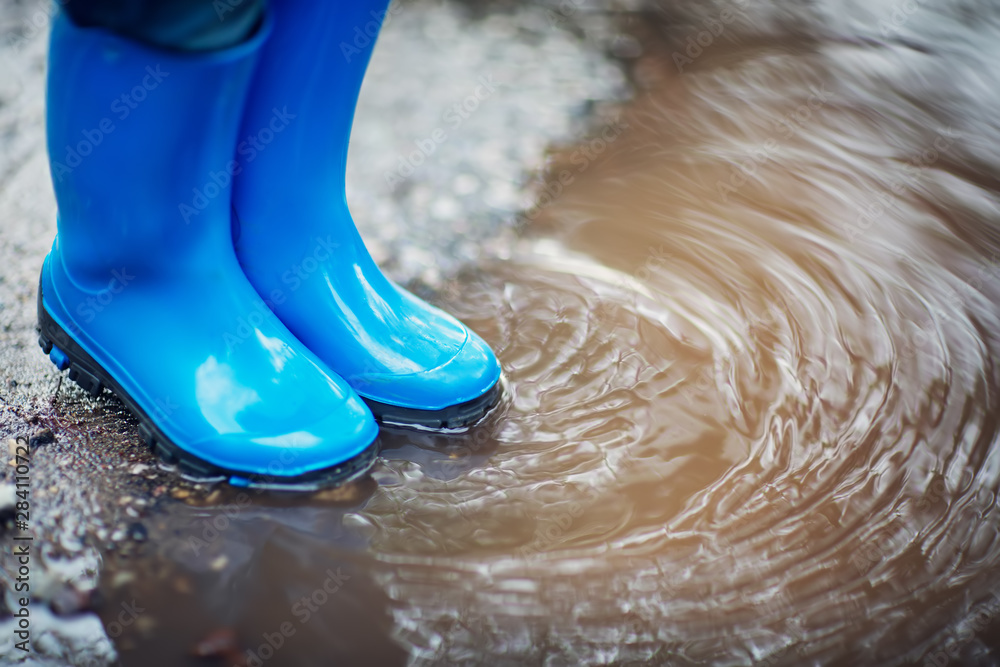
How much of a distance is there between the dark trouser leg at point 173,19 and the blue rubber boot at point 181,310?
0.16 ft

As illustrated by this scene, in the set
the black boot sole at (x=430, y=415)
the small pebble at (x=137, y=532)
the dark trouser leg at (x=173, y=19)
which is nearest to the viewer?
the dark trouser leg at (x=173, y=19)

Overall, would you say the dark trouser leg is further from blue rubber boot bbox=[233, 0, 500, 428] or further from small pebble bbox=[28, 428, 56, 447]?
small pebble bbox=[28, 428, 56, 447]

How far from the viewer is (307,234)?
0.97 metres

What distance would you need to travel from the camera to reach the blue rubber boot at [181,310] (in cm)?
84

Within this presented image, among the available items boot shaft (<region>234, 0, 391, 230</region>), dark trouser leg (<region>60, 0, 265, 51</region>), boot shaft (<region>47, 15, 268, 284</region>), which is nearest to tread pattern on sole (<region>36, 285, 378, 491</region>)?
boot shaft (<region>47, 15, 268, 284</region>)

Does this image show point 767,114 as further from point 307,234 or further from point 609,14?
point 307,234

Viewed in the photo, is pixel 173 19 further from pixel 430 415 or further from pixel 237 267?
pixel 430 415

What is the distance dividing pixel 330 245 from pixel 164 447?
281 mm

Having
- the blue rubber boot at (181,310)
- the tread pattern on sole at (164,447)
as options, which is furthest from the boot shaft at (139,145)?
the tread pattern on sole at (164,447)

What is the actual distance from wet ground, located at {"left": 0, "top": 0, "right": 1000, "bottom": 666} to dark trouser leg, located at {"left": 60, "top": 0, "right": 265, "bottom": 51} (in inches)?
17.4

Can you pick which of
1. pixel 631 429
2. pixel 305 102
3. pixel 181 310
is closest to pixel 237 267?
pixel 181 310

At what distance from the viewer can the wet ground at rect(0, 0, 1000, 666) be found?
811 millimetres

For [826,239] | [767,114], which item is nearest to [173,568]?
[826,239]

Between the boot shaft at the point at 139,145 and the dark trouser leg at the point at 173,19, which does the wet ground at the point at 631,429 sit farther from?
the dark trouser leg at the point at 173,19
